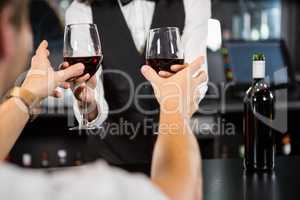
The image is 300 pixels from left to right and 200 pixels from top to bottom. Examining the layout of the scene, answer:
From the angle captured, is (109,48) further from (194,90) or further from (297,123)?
(297,123)

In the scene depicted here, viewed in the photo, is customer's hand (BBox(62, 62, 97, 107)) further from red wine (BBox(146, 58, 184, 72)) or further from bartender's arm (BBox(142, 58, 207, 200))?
bartender's arm (BBox(142, 58, 207, 200))

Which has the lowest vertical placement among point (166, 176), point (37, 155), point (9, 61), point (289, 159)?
point (37, 155)

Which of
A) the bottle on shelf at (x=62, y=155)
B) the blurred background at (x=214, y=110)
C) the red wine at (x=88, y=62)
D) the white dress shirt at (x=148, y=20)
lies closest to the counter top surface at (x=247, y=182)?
the red wine at (x=88, y=62)

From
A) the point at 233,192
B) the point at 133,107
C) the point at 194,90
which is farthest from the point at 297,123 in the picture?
the point at 194,90

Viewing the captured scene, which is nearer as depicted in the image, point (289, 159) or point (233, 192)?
point (233, 192)

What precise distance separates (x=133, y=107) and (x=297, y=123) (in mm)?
1267

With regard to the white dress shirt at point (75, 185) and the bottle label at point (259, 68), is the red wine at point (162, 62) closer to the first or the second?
the bottle label at point (259, 68)

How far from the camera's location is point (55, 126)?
8.75 ft

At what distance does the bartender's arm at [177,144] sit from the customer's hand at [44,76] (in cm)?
24

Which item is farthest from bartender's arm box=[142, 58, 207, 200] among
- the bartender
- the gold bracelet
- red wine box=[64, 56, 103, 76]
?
the bartender

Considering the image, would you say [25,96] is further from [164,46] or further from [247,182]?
[247,182]

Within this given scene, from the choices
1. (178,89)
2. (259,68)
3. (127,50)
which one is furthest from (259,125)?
(127,50)

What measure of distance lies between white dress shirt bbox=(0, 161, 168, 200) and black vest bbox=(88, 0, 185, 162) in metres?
1.33

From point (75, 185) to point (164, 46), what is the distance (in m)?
0.64
